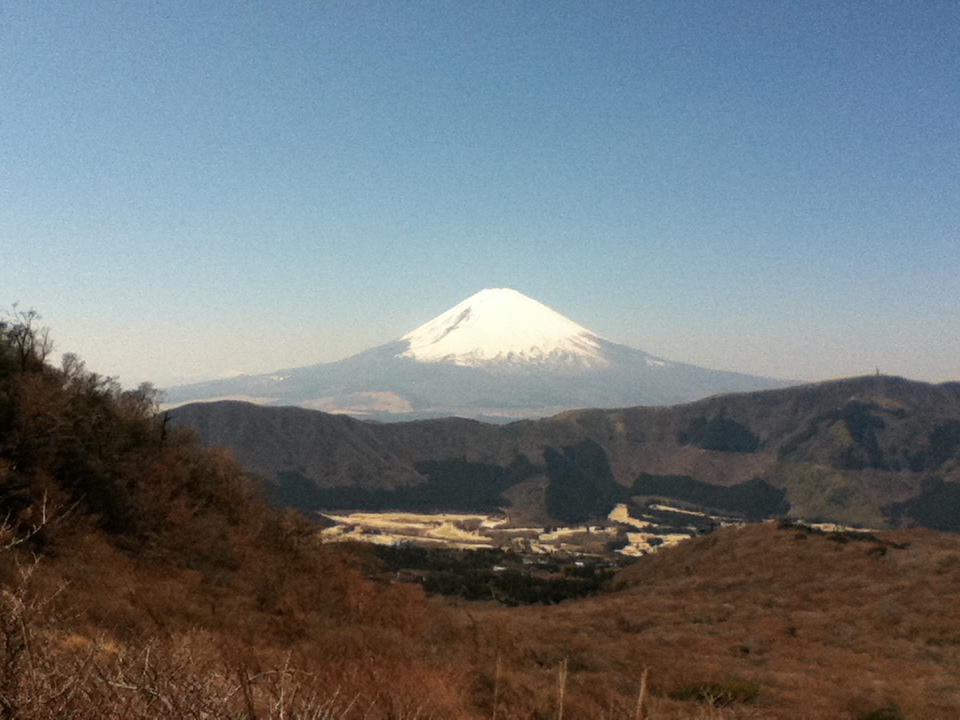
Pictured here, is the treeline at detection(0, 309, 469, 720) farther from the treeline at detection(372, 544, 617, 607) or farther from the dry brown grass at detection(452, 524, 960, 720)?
the treeline at detection(372, 544, 617, 607)

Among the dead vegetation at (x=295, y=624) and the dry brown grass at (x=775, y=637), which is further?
the dry brown grass at (x=775, y=637)

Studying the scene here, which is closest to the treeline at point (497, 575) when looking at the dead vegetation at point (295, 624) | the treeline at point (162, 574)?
the dead vegetation at point (295, 624)

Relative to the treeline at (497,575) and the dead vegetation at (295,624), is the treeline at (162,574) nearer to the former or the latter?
the dead vegetation at (295,624)

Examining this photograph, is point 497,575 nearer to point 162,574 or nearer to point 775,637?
point 775,637

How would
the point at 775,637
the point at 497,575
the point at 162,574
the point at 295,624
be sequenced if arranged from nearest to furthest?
1. the point at 295,624
2. the point at 162,574
3. the point at 775,637
4. the point at 497,575

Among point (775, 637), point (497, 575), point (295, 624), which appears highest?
point (295, 624)

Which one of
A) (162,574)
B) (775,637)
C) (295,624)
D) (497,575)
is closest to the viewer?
(295,624)

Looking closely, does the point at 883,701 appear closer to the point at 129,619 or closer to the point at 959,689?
the point at 959,689

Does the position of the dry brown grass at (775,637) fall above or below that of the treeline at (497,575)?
above

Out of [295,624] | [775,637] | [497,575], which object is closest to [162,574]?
[295,624]

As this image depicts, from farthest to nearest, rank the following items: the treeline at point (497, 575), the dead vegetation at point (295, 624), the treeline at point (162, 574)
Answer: the treeline at point (497, 575)
the treeline at point (162, 574)
the dead vegetation at point (295, 624)

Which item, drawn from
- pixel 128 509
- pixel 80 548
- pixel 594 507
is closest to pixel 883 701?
pixel 80 548

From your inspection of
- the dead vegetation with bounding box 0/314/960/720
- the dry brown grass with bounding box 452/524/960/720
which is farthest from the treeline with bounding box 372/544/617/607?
the dead vegetation with bounding box 0/314/960/720
